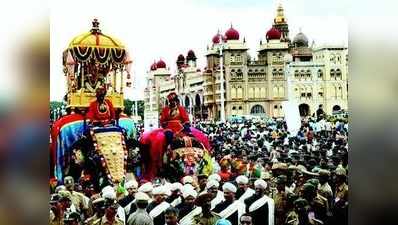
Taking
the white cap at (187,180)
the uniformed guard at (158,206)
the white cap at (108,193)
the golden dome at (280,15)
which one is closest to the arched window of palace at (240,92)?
the golden dome at (280,15)

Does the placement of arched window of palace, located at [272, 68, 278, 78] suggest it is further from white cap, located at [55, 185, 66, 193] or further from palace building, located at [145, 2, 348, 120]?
white cap, located at [55, 185, 66, 193]

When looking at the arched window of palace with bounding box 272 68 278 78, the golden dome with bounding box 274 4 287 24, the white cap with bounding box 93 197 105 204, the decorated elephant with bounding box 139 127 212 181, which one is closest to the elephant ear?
the white cap with bounding box 93 197 105 204

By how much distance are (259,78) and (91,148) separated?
1046mm

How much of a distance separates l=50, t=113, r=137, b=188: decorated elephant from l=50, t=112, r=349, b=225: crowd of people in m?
0.06

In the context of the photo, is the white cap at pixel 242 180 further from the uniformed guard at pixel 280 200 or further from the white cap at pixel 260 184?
the uniformed guard at pixel 280 200

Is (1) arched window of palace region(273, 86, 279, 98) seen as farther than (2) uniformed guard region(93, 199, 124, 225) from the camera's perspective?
Yes

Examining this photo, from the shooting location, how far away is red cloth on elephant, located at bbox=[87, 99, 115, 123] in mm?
3850

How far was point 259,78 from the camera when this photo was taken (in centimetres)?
402

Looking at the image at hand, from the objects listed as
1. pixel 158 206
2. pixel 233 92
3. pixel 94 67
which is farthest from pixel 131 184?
pixel 233 92
